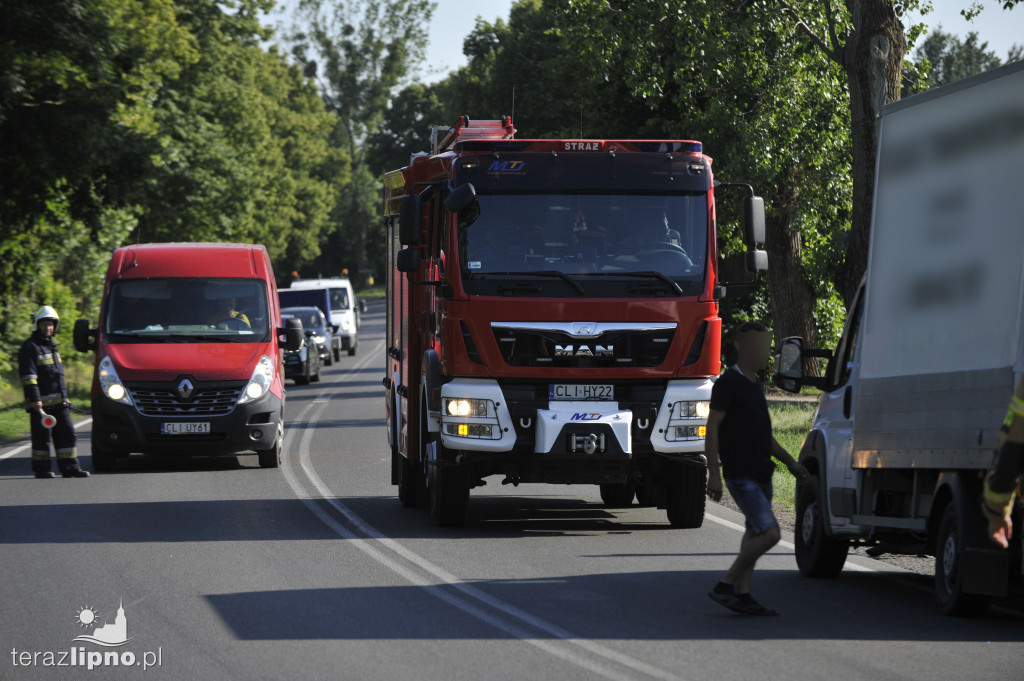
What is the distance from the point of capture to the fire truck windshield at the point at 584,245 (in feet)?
40.6

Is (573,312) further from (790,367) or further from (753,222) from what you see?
(790,367)

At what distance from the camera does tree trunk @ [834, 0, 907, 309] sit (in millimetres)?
19609

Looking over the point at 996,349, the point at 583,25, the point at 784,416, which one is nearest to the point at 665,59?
the point at 583,25

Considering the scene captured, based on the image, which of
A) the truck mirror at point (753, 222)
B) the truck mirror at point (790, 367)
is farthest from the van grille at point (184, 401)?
the truck mirror at point (790, 367)

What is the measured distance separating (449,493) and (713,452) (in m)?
4.38

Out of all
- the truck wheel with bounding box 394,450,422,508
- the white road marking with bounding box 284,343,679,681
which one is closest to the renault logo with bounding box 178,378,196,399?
the white road marking with bounding box 284,343,679,681

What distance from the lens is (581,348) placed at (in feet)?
40.5

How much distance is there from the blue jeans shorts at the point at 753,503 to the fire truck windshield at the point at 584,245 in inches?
144

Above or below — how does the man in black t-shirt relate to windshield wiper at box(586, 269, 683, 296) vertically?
below

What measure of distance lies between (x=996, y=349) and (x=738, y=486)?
1706mm

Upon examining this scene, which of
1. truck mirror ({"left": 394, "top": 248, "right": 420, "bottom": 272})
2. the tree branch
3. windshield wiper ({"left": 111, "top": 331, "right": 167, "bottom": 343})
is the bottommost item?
windshield wiper ({"left": 111, "top": 331, "right": 167, "bottom": 343})

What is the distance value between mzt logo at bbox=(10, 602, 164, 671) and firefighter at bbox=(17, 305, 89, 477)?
378 inches

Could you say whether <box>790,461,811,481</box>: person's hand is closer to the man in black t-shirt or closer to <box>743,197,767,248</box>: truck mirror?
the man in black t-shirt

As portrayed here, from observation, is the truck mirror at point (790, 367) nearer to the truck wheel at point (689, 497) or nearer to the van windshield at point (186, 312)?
the truck wheel at point (689, 497)
